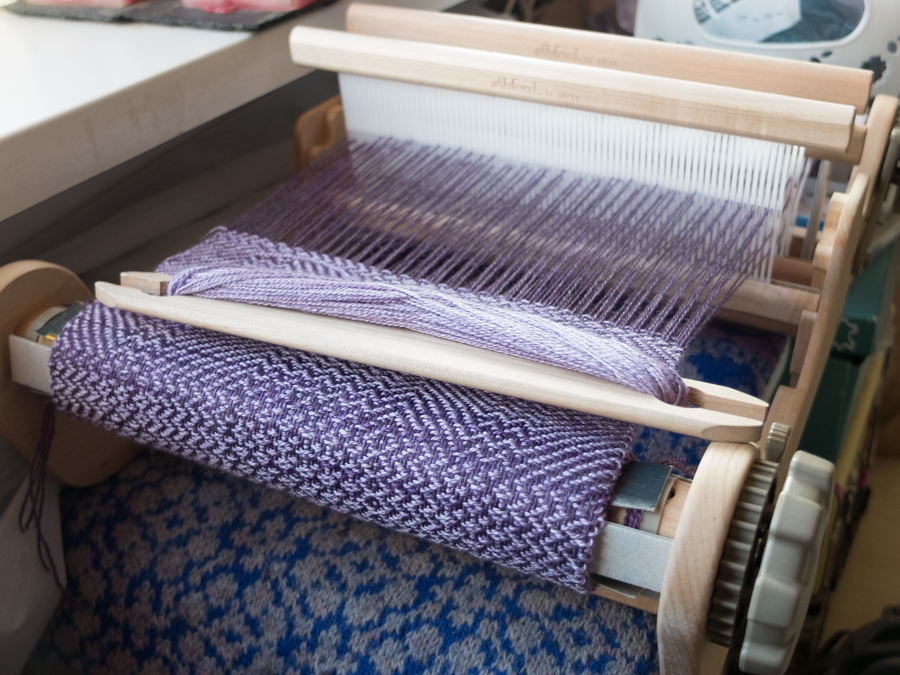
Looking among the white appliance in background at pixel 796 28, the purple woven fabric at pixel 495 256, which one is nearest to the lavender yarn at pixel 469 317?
the purple woven fabric at pixel 495 256

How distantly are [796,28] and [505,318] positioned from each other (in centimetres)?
62

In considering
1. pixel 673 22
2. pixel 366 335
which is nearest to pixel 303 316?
pixel 366 335

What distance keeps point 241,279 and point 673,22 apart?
0.68 meters

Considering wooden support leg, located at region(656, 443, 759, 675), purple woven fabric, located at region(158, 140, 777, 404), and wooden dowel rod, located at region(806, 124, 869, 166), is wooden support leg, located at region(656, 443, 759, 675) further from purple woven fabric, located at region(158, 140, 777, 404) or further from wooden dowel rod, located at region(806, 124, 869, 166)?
wooden dowel rod, located at region(806, 124, 869, 166)

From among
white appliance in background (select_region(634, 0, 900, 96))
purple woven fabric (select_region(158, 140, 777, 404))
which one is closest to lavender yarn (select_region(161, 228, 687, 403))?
purple woven fabric (select_region(158, 140, 777, 404))

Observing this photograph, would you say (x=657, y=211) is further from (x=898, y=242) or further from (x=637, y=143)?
(x=898, y=242)

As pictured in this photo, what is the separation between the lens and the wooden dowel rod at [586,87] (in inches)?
23.5

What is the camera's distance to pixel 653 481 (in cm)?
45

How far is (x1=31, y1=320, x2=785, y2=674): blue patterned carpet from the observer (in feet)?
1.84

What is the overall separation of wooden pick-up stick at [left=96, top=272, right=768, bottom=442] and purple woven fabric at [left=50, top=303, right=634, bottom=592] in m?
0.04

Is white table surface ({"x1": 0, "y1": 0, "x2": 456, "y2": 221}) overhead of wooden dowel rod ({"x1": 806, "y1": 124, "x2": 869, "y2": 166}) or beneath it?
overhead

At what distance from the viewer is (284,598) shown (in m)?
0.61

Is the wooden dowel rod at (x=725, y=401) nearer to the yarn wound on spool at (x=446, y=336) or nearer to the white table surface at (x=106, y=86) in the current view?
the yarn wound on spool at (x=446, y=336)

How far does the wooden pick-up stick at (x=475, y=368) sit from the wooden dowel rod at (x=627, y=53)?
1.23 feet
